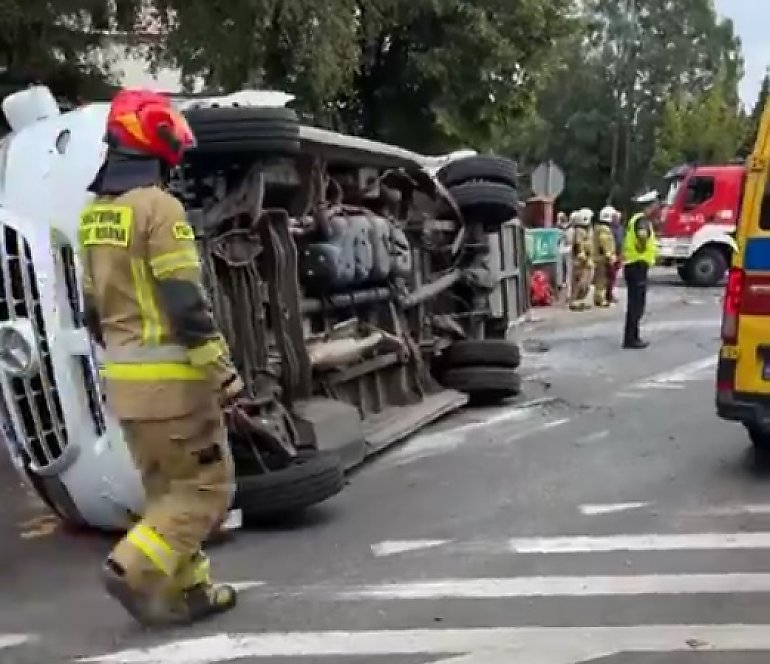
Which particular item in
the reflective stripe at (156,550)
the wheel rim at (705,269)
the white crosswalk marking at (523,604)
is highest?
the reflective stripe at (156,550)

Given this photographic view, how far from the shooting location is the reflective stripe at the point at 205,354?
16.2ft

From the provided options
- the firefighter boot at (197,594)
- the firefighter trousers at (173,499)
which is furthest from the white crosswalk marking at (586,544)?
the firefighter trousers at (173,499)

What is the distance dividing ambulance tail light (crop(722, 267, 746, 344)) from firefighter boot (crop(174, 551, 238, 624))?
11.5ft

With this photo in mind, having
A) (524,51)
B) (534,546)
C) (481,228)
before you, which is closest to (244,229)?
(534,546)

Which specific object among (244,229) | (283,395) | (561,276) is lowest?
(561,276)

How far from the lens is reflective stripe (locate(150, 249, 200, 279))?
4.92 meters

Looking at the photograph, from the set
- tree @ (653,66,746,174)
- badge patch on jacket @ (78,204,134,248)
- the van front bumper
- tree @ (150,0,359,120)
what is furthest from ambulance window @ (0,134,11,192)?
tree @ (653,66,746,174)

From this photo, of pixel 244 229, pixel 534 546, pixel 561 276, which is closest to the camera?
pixel 534 546

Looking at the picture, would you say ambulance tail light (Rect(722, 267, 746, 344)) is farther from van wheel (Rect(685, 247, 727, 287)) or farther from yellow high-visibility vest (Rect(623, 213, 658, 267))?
van wheel (Rect(685, 247, 727, 287))

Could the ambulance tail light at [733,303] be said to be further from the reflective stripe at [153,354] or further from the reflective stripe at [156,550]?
the reflective stripe at [156,550]

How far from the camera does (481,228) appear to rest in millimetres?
10484

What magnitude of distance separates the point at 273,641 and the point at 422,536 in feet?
5.35

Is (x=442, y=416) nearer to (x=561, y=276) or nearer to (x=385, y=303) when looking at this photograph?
(x=385, y=303)

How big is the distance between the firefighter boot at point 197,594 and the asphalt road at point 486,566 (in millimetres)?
64
